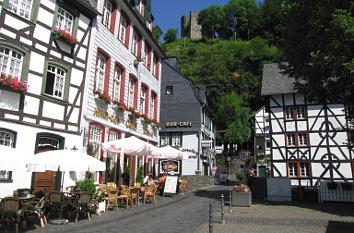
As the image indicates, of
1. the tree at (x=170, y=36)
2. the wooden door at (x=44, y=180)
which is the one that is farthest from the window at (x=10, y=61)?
the tree at (x=170, y=36)

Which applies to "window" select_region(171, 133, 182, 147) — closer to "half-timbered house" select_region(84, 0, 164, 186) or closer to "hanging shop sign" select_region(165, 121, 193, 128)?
"hanging shop sign" select_region(165, 121, 193, 128)

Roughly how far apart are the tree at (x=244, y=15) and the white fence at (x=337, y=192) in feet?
236

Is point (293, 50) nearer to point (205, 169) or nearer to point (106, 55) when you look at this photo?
point (106, 55)

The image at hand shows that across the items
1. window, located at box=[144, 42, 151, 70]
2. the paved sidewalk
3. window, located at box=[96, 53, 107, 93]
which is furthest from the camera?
window, located at box=[144, 42, 151, 70]

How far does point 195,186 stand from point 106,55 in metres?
14.0

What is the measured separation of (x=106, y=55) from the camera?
1577cm

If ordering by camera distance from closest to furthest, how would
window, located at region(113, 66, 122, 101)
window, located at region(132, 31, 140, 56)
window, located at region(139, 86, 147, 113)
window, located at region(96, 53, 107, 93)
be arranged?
window, located at region(96, 53, 107, 93) < window, located at region(113, 66, 122, 101) < window, located at region(132, 31, 140, 56) < window, located at region(139, 86, 147, 113)

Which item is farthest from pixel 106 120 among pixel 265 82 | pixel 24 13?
pixel 265 82

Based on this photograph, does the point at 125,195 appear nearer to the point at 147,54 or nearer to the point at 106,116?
the point at 106,116

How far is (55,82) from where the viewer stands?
12617 millimetres

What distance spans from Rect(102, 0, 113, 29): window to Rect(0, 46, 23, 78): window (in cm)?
538

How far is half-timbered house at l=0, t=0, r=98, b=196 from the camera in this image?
34.8 ft

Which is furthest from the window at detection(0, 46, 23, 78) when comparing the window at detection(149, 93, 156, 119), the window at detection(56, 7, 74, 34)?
the window at detection(149, 93, 156, 119)

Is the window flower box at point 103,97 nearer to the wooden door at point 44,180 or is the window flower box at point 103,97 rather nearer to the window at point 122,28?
the wooden door at point 44,180
